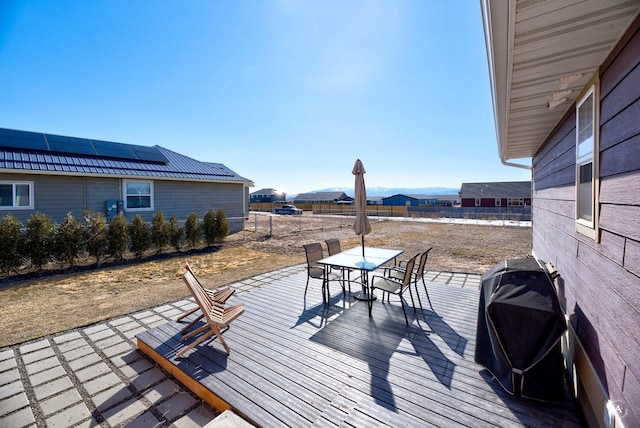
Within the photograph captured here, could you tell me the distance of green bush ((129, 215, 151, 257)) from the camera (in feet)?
28.1

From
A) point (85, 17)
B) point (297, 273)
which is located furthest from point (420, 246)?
point (85, 17)

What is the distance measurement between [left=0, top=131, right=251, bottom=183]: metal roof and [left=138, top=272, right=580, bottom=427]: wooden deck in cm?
966

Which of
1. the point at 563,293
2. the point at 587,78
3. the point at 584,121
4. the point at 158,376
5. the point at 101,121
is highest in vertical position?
the point at 101,121

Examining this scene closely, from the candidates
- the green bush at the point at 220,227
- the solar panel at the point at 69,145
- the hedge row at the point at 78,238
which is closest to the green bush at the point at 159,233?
the hedge row at the point at 78,238

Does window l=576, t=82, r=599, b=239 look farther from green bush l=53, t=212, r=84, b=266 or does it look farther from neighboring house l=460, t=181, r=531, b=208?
neighboring house l=460, t=181, r=531, b=208

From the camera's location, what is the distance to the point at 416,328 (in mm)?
3402

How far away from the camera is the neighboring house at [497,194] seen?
119 ft

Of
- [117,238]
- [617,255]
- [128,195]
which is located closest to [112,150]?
[128,195]

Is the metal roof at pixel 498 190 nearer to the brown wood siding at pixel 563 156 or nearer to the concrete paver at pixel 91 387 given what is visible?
the brown wood siding at pixel 563 156

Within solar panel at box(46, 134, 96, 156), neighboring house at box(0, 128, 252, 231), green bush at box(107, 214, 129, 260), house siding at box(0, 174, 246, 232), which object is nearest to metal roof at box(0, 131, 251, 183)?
neighboring house at box(0, 128, 252, 231)

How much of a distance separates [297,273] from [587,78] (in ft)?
17.5

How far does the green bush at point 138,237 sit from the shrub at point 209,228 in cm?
214

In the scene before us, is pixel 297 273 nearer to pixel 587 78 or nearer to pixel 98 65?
pixel 587 78

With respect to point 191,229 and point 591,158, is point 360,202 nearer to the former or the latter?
point 591,158
